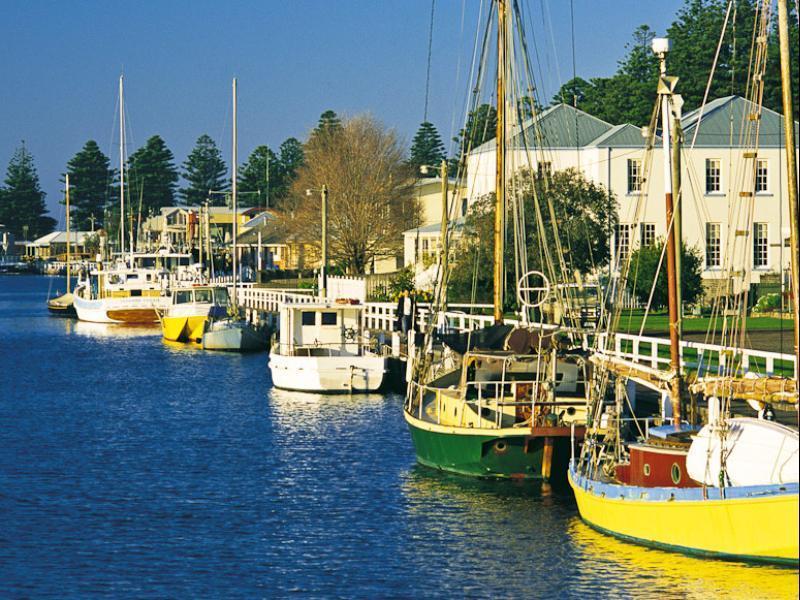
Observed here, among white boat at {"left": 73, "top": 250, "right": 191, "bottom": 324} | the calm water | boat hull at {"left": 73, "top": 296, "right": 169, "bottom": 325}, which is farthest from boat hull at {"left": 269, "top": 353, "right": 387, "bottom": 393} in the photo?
boat hull at {"left": 73, "top": 296, "right": 169, "bottom": 325}

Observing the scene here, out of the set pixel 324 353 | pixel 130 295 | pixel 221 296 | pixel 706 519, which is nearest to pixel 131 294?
pixel 130 295

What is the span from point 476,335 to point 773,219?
4828 cm

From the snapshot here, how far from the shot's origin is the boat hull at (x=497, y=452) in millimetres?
29594

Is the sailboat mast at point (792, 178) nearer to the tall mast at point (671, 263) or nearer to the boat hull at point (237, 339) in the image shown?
the tall mast at point (671, 263)

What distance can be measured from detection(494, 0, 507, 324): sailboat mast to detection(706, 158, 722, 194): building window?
42.9 metres

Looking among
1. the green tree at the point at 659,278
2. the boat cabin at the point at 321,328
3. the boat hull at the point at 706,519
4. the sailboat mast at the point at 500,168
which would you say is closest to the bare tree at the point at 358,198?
the green tree at the point at 659,278

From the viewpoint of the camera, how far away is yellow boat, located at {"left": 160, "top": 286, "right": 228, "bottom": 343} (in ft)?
244

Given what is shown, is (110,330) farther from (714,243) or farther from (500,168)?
(500,168)

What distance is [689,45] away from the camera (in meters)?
123

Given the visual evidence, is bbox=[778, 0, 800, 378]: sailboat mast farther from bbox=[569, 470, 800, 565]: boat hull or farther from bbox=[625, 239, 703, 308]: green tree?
bbox=[625, 239, 703, 308]: green tree

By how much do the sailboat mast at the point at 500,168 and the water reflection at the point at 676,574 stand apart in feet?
40.6

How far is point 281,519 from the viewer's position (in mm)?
28781

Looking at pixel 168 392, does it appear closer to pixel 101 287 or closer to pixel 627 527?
pixel 627 527

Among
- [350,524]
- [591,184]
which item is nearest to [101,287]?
[591,184]
